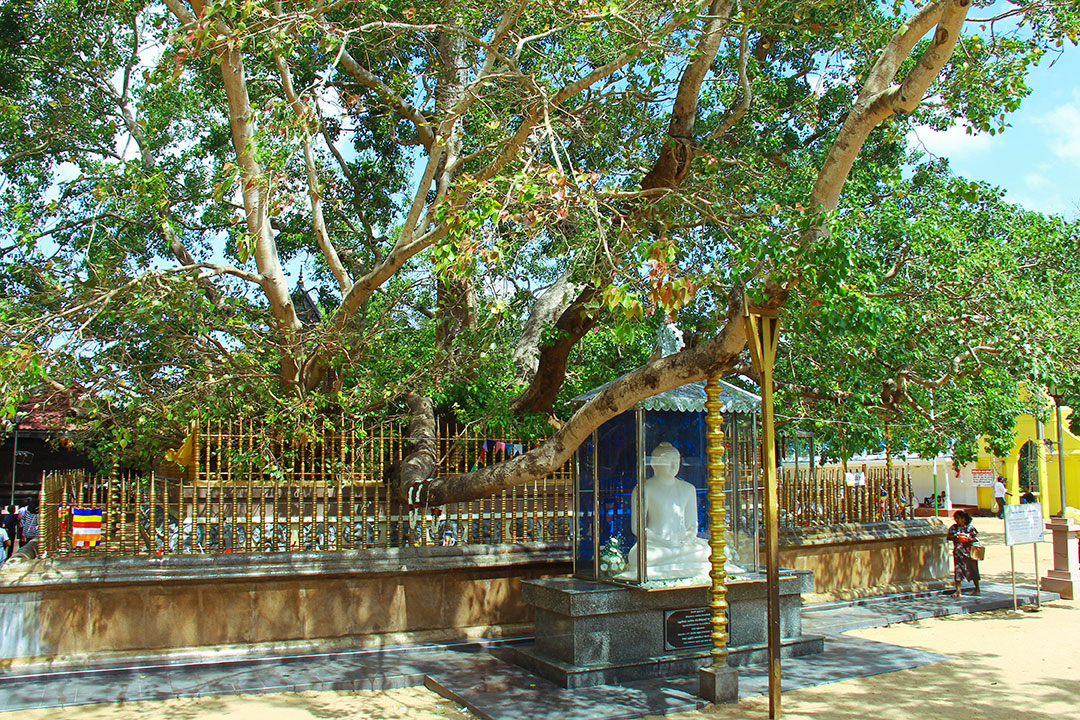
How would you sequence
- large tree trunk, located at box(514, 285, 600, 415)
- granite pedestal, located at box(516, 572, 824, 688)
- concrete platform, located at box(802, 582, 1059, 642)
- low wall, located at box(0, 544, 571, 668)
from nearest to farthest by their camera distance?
granite pedestal, located at box(516, 572, 824, 688) < low wall, located at box(0, 544, 571, 668) < concrete platform, located at box(802, 582, 1059, 642) < large tree trunk, located at box(514, 285, 600, 415)

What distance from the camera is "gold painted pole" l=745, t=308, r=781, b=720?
5.53 m

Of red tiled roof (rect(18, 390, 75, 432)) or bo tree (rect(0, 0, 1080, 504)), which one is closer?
bo tree (rect(0, 0, 1080, 504))

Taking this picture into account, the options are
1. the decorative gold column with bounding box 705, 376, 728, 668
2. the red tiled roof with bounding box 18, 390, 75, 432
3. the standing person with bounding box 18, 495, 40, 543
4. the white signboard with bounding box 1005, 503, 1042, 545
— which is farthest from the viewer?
the standing person with bounding box 18, 495, 40, 543

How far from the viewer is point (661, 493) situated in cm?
710

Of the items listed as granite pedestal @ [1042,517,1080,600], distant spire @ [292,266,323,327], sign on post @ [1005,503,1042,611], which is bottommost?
granite pedestal @ [1042,517,1080,600]

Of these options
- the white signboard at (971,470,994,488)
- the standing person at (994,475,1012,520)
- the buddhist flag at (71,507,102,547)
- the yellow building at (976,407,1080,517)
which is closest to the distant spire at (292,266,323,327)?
the buddhist flag at (71,507,102,547)

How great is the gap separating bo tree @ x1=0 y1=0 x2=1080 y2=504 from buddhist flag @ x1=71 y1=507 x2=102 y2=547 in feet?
4.18

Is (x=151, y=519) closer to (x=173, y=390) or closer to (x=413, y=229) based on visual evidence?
(x=173, y=390)

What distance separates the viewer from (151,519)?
278 inches

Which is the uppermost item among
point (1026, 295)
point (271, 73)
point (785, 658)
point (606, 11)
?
point (271, 73)

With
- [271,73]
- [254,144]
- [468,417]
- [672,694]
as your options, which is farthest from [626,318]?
[271,73]

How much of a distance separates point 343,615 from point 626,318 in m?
4.18

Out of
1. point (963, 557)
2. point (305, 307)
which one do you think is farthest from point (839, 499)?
→ point (305, 307)

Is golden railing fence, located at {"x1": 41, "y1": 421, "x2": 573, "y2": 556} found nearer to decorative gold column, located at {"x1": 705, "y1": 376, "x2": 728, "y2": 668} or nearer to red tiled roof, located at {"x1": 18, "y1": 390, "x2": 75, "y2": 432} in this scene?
red tiled roof, located at {"x1": 18, "y1": 390, "x2": 75, "y2": 432}
